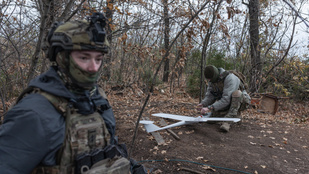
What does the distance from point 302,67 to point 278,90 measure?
59.4 inches

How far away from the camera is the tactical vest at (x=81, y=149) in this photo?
1565 mm

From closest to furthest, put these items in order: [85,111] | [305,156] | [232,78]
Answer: [85,111], [305,156], [232,78]

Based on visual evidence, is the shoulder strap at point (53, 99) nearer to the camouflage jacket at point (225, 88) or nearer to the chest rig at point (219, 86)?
the camouflage jacket at point (225, 88)

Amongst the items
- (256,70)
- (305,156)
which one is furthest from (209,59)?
(305,156)

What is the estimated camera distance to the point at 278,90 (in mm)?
11312

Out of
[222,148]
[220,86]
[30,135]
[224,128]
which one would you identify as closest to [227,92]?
[220,86]

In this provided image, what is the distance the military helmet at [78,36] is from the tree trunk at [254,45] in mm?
8761

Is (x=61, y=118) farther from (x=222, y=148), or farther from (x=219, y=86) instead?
(x=219, y=86)

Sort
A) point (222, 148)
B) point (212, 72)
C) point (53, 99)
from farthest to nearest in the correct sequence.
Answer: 1. point (212, 72)
2. point (222, 148)
3. point (53, 99)

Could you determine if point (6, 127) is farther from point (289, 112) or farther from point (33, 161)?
point (289, 112)

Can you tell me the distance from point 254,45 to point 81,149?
9758 millimetres

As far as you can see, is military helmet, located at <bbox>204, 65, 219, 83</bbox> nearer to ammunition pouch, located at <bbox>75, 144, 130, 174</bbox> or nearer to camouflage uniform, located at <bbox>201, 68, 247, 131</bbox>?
camouflage uniform, located at <bbox>201, 68, 247, 131</bbox>

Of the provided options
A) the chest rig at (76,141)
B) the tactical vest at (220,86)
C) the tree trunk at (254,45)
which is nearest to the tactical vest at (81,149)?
the chest rig at (76,141)

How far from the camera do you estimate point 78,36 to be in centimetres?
166
